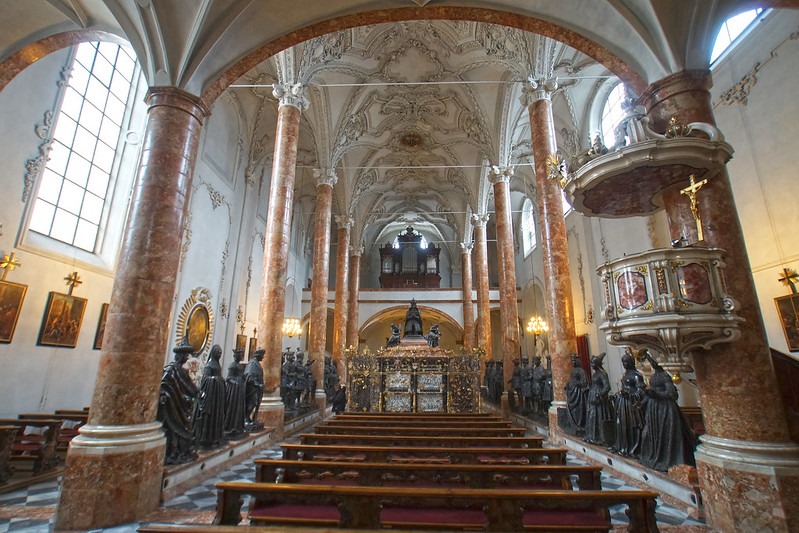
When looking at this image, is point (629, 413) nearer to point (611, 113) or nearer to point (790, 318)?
point (790, 318)

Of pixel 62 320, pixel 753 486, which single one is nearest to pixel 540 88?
pixel 753 486

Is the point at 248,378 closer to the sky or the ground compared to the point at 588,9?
closer to the ground

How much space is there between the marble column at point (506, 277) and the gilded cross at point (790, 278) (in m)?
6.53

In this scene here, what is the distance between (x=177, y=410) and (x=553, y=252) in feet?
22.5

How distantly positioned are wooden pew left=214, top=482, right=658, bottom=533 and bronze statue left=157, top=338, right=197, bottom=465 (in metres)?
2.09

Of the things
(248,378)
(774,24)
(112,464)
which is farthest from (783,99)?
(112,464)

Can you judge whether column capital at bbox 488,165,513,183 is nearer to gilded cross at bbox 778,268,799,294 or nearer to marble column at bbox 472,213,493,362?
marble column at bbox 472,213,493,362

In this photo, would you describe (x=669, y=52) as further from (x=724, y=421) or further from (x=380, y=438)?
(x=380, y=438)

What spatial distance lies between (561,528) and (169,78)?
5981mm

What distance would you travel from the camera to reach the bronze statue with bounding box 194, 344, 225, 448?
5.33 m

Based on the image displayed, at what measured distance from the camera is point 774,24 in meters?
7.04

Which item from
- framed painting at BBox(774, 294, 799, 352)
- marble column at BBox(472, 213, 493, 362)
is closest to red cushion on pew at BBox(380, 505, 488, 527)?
framed painting at BBox(774, 294, 799, 352)

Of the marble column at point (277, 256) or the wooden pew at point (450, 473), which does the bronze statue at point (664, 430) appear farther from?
the marble column at point (277, 256)

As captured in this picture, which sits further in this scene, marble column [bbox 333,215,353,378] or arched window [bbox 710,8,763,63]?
marble column [bbox 333,215,353,378]
